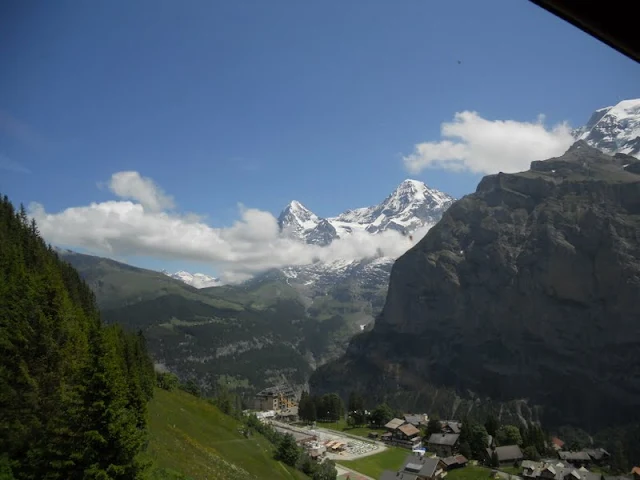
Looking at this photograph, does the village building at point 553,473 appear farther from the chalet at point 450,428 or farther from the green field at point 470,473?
the chalet at point 450,428

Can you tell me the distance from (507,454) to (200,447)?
8339 centimetres

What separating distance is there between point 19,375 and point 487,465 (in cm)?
10498

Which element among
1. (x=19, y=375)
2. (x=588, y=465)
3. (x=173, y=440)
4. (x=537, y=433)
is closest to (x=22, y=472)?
(x=19, y=375)

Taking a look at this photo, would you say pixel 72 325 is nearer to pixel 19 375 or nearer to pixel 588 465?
pixel 19 375

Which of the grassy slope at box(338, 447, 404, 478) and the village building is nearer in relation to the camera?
the village building

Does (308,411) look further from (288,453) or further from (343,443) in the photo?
(288,453)

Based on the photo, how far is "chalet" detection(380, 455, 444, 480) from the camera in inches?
3391

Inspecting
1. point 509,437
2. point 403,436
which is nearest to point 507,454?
point 509,437

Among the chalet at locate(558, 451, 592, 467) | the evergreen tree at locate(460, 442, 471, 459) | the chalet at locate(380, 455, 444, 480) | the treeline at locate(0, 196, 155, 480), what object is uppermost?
the treeline at locate(0, 196, 155, 480)

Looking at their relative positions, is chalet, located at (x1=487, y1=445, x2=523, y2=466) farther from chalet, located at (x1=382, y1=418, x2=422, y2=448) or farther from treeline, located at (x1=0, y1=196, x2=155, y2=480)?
treeline, located at (x1=0, y1=196, x2=155, y2=480)

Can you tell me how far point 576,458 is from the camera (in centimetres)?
11925

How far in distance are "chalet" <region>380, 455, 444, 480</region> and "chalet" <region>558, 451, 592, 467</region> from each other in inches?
1725

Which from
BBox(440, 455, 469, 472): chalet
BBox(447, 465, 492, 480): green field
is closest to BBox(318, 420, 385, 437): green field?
BBox(440, 455, 469, 472): chalet

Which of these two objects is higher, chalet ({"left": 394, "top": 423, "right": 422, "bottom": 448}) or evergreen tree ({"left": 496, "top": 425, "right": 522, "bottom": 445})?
evergreen tree ({"left": 496, "top": 425, "right": 522, "bottom": 445})
